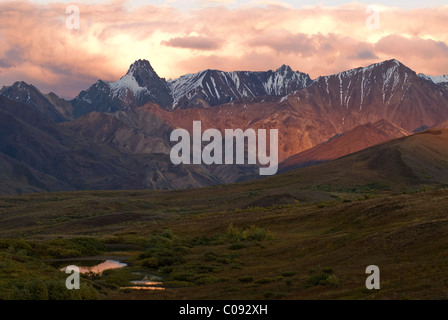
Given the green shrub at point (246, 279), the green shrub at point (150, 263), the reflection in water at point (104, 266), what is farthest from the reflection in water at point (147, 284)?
the reflection in water at point (104, 266)

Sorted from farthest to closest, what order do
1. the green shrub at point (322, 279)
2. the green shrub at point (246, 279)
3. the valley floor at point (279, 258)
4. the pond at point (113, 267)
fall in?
the pond at point (113, 267) → the green shrub at point (246, 279) → the green shrub at point (322, 279) → the valley floor at point (279, 258)

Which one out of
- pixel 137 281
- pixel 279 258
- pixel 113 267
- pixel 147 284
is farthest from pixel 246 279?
pixel 113 267

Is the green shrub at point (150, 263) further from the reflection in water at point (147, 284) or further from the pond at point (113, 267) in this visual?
the reflection in water at point (147, 284)

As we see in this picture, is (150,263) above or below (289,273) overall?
above

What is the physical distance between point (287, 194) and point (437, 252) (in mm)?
98484

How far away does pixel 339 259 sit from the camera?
45.5 meters

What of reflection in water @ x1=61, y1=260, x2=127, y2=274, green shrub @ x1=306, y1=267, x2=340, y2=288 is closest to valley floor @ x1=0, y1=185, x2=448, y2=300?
green shrub @ x1=306, y1=267, x2=340, y2=288

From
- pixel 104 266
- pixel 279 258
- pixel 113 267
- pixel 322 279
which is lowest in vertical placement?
pixel 322 279

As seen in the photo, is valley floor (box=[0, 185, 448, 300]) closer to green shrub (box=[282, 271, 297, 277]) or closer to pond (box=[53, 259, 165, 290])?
green shrub (box=[282, 271, 297, 277])

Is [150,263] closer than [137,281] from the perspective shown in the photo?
No

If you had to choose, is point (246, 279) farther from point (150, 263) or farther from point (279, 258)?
point (150, 263)

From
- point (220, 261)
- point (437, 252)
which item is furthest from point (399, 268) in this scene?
point (220, 261)

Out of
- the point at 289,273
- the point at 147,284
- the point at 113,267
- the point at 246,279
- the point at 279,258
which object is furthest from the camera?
the point at 113,267
